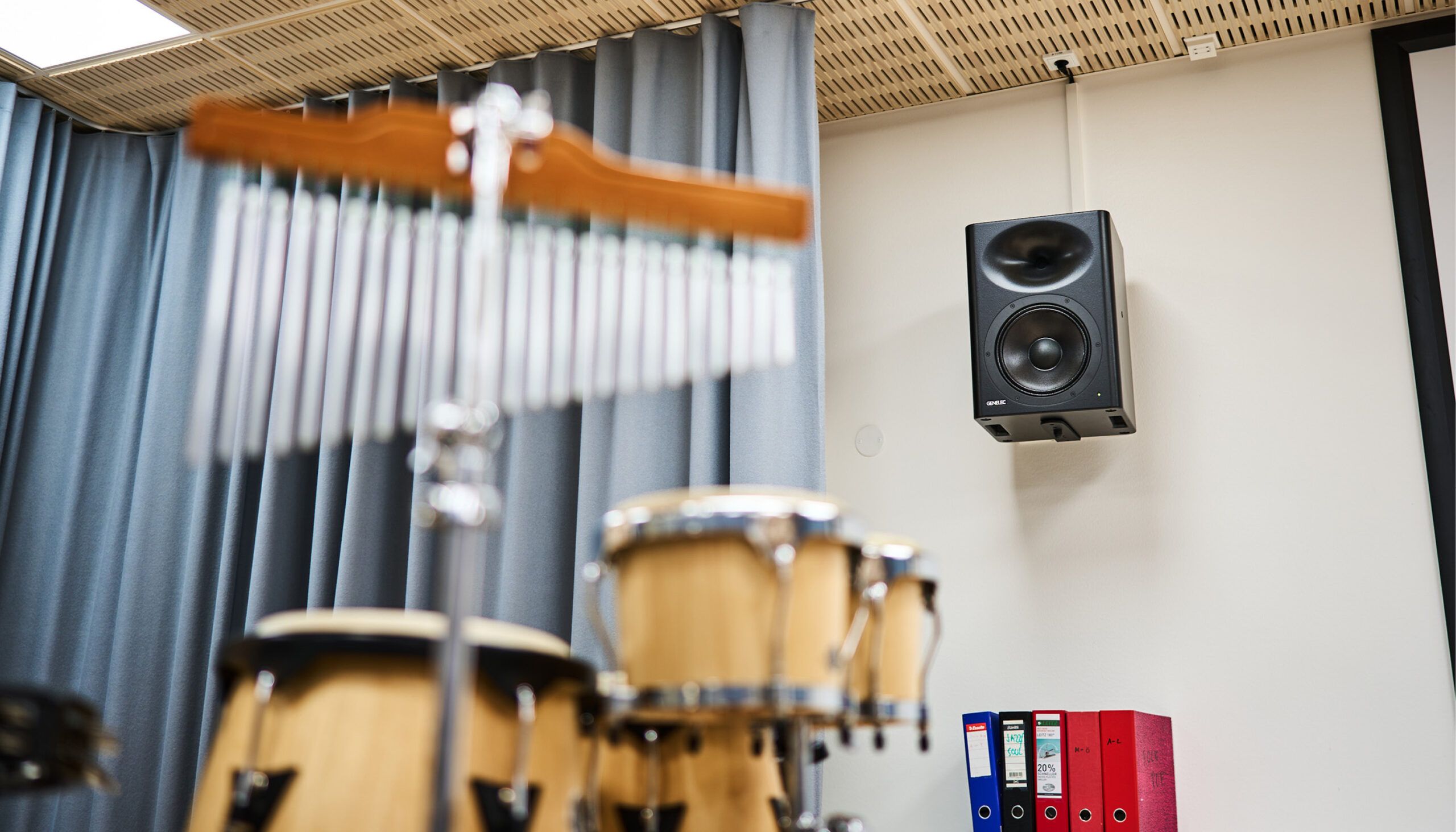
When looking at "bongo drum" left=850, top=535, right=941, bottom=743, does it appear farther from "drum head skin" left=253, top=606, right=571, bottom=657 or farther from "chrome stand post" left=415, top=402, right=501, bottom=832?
"chrome stand post" left=415, top=402, right=501, bottom=832

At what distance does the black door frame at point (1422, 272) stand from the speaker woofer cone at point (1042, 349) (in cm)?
76

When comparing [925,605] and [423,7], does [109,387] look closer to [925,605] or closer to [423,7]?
[423,7]

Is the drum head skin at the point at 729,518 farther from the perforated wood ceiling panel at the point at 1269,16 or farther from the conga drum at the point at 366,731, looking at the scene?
the perforated wood ceiling panel at the point at 1269,16

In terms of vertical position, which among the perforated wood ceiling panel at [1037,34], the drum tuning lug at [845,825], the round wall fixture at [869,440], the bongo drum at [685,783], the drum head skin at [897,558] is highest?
the perforated wood ceiling panel at [1037,34]

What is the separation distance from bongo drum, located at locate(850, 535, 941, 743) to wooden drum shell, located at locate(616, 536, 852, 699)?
109mm

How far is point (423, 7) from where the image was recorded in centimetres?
333

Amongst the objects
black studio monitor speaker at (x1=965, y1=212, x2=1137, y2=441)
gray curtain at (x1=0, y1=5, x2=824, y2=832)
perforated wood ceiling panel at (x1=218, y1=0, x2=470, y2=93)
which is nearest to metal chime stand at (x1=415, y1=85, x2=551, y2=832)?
gray curtain at (x1=0, y1=5, x2=824, y2=832)

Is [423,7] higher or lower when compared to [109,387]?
higher

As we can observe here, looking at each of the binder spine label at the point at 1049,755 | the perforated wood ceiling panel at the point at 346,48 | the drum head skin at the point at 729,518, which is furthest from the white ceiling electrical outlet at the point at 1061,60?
the drum head skin at the point at 729,518

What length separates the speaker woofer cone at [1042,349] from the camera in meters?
2.99

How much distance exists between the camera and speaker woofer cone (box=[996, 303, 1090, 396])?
299 centimetres

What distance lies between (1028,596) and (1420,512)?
877mm

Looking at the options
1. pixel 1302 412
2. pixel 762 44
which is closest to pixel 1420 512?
pixel 1302 412

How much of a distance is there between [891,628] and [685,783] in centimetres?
43
